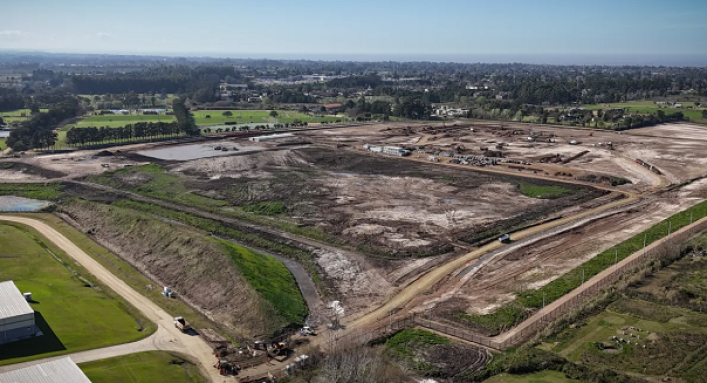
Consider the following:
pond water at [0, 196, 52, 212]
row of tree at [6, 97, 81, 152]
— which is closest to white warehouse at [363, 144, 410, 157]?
pond water at [0, 196, 52, 212]

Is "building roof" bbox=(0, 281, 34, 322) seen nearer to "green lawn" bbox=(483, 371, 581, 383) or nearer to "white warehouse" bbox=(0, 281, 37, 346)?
"white warehouse" bbox=(0, 281, 37, 346)

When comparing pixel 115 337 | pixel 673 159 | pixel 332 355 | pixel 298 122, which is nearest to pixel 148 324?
pixel 115 337

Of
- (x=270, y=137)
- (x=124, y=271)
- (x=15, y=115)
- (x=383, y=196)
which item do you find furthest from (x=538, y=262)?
(x=15, y=115)

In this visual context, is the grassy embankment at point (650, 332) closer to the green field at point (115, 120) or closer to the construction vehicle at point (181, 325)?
the construction vehicle at point (181, 325)

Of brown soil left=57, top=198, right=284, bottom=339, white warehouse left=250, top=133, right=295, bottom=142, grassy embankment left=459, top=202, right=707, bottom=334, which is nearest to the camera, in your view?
grassy embankment left=459, top=202, right=707, bottom=334

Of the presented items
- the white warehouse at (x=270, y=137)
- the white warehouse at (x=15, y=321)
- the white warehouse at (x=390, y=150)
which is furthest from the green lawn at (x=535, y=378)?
the white warehouse at (x=270, y=137)

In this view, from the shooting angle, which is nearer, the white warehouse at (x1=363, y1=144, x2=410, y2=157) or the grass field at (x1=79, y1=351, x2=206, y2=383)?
the grass field at (x1=79, y1=351, x2=206, y2=383)

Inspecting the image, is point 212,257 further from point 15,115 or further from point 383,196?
point 15,115

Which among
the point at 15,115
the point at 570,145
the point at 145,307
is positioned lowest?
the point at 145,307
